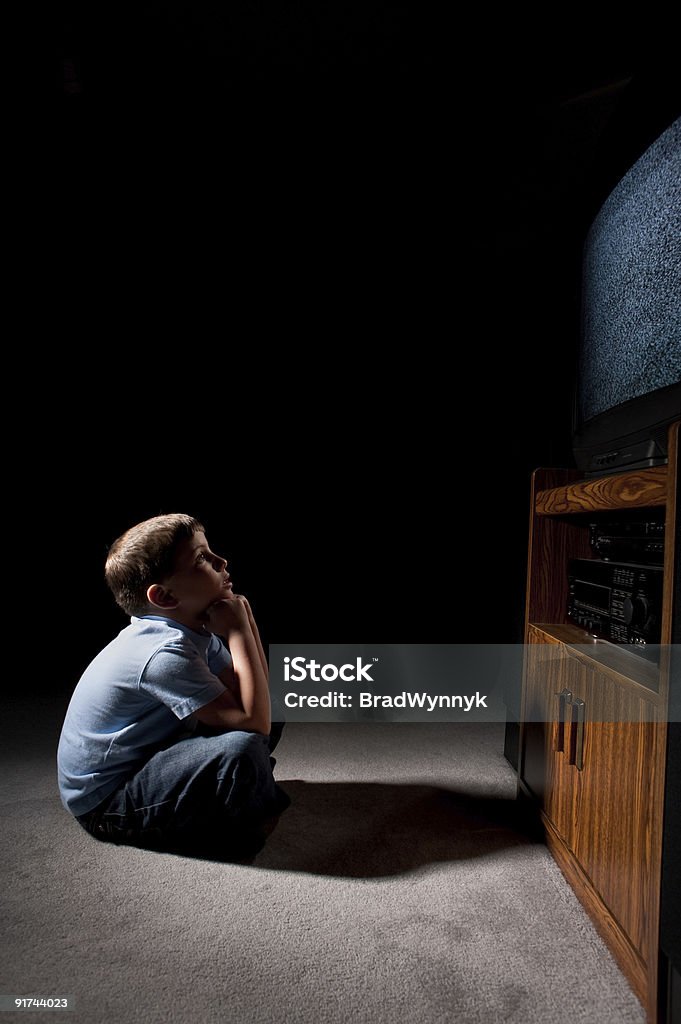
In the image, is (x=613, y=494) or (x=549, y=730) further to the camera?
(x=549, y=730)

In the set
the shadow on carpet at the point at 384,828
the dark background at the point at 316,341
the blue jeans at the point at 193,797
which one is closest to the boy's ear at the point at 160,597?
the blue jeans at the point at 193,797

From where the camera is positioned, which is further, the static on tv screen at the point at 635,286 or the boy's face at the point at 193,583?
the boy's face at the point at 193,583

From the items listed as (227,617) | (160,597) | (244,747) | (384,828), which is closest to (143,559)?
(160,597)

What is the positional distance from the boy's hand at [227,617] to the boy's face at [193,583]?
0.08 ft

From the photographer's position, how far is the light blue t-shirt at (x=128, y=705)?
1.36m

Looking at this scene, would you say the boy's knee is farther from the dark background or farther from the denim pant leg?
the dark background

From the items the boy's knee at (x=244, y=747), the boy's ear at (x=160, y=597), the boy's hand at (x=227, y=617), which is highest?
the boy's ear at (x=160, y=597)

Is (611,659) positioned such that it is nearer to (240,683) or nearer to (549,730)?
(549,730)

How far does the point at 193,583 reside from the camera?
148 centimetres

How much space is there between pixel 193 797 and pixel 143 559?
0.51 meters

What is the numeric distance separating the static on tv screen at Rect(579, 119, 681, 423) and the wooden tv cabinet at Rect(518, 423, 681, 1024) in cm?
21

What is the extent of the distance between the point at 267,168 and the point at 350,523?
152 centimetres

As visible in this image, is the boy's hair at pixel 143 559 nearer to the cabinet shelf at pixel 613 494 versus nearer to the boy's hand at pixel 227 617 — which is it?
the boy's hand at pixel 227 617

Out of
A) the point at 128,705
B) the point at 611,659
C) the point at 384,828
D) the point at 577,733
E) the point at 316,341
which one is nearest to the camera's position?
the point at 611,659
